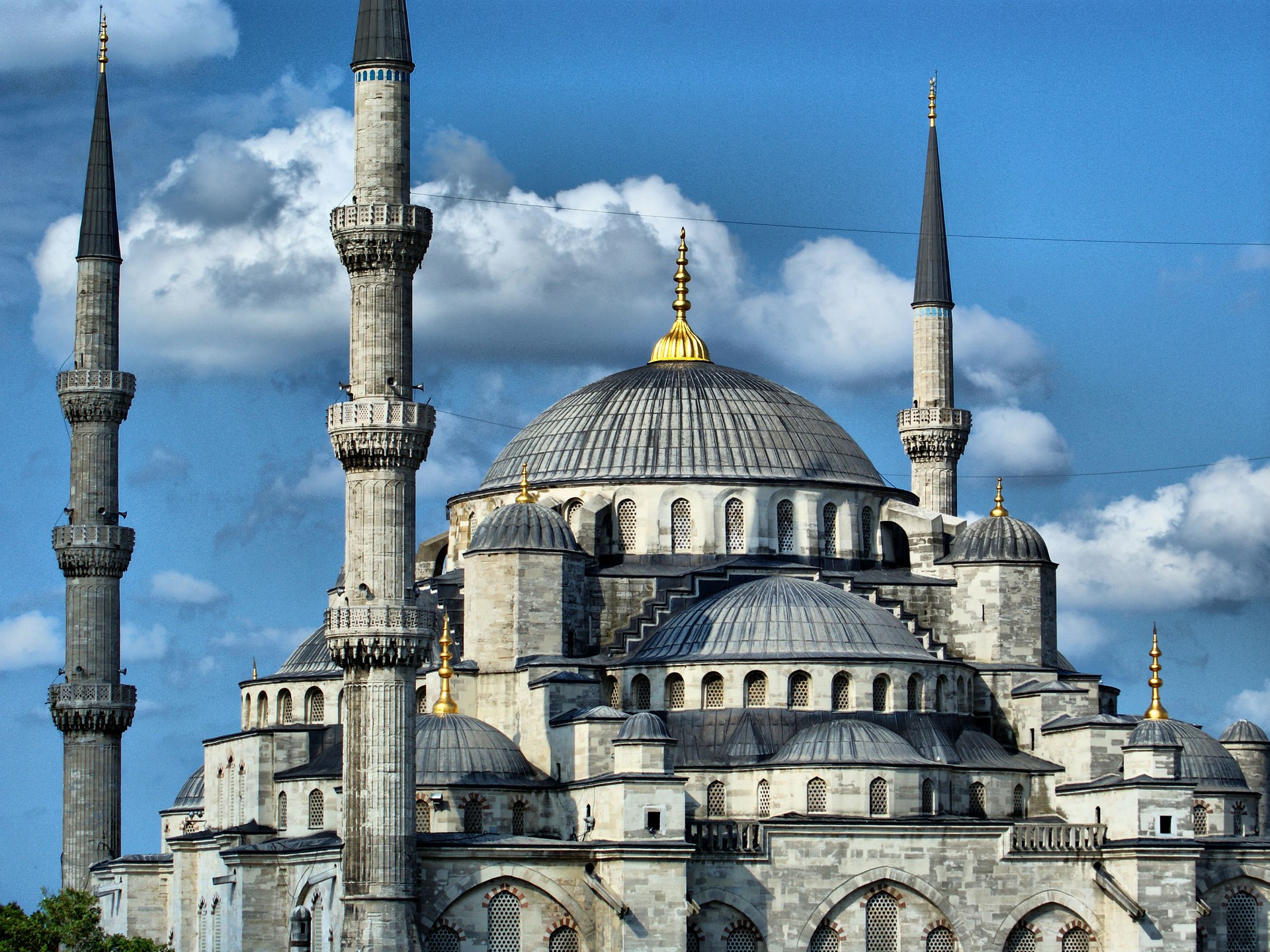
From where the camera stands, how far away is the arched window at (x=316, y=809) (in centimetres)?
4256

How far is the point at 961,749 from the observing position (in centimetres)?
4134

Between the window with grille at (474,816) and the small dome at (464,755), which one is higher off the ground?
the small dome at (464,755)

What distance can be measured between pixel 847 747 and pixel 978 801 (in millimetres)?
2941

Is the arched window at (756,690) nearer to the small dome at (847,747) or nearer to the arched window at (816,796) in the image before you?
the small dome at (847,747)

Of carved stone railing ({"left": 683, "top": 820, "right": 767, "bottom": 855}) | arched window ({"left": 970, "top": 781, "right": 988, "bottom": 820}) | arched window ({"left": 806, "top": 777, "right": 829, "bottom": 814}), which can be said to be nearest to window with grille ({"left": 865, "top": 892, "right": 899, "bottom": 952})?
arched window ({"left": 806, "top": 777, "right": 829, "bottom": 814})

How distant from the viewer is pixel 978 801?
135ft

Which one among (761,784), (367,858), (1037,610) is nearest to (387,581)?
(367,858)

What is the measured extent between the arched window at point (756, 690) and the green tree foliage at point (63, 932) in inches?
383

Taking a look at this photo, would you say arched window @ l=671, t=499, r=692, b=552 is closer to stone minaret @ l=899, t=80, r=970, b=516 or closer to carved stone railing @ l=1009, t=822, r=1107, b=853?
stone minaret @ l=899, t=80, r=970, b=516

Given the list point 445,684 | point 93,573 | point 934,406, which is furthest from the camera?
point 934,406

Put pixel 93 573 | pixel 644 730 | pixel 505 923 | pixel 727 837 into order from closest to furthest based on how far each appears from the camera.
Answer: pixel 505 923 < pixel 644 730 < pixel 727 837 < pixel 93 573

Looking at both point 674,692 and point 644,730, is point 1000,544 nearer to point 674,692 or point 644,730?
point 674,692

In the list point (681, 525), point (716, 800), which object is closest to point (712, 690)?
point (716, 800)

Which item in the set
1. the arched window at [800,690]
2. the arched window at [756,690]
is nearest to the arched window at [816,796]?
the arched window at [800,690]
